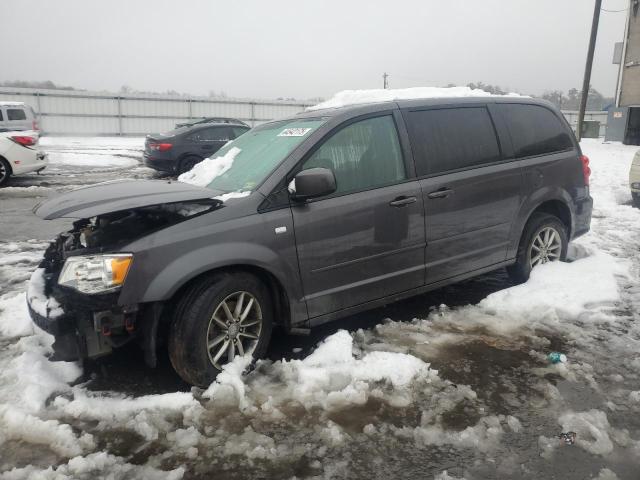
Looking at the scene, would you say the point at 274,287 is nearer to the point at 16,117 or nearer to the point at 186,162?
the point at 186,162

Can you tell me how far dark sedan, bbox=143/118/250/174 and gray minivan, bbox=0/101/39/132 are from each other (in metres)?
5.53

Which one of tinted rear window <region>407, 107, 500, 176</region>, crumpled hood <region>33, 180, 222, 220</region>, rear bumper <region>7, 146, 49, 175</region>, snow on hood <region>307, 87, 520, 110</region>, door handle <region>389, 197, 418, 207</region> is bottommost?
rear bumper <region>7, 146, 49, 175</region>

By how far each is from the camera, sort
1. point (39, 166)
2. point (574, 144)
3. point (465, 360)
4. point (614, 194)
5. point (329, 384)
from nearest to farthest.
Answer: point (329, 384) → point (465, 360) → point (574, 144) → point (614, 194) → point (39, 166)

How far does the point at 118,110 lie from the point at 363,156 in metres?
27.3

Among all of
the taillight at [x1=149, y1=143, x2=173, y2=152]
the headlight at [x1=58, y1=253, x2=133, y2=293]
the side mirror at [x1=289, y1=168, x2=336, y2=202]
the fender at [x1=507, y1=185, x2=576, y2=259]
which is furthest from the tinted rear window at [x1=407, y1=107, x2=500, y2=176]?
the taillight at [x1=149, y1=143, x2=173, y2=152]

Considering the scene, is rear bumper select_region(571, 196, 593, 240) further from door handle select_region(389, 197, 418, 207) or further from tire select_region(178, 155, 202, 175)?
tire select_region(178, 155, 202, 175)

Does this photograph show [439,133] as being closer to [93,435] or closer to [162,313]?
[162,313]

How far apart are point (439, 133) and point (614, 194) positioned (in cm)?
819

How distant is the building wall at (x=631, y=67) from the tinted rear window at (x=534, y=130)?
24821 mm

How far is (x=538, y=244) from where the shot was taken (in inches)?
196

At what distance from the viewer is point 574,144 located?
5.18 metres

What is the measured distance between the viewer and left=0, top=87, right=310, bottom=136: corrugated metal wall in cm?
2628

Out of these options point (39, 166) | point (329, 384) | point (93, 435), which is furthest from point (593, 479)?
point (39, 166)

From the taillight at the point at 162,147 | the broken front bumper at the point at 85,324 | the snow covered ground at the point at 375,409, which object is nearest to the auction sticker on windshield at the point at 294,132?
the snow covered ground at the point at 375,409
